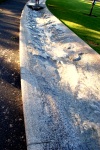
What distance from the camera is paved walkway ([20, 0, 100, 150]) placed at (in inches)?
152

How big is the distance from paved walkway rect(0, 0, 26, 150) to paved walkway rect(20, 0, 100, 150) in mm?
194

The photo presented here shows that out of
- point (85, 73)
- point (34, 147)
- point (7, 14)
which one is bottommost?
point (7, 14)

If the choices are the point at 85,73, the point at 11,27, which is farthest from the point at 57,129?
the point at 11,27

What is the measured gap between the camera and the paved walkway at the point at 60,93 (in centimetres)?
386

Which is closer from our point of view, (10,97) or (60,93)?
(10,97)

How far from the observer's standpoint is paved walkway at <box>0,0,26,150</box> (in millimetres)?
3869

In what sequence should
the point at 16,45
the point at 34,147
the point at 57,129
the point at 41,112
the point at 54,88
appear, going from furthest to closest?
the point at 16,45 → the point at 54,88 → the point at 41,112 → the point at 57,129 → the point at 34,147

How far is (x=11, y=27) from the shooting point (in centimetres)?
1033

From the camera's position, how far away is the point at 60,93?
5.28 meters

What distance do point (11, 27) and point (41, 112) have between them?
660 centimetres

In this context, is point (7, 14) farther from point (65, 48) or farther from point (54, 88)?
point (54, 88)

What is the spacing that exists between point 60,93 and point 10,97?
3.27ft

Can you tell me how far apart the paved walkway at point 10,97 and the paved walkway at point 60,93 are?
19cm

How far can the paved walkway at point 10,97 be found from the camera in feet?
12.7
